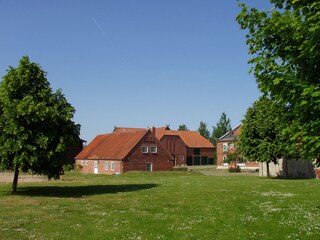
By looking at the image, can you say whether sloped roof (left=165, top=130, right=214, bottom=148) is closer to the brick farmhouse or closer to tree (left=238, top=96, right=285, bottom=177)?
the brick farmhouse

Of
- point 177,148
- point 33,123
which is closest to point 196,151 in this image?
point 177,148

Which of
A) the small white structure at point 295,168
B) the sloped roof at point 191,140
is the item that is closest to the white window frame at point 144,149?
the small white structure at point 295,168

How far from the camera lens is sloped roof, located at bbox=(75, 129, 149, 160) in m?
65.2

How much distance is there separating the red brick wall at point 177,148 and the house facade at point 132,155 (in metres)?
28.3

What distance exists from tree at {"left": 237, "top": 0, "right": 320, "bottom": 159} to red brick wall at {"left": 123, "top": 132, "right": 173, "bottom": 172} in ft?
176

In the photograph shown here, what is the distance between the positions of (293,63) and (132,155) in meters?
55.2

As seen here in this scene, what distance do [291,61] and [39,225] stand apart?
38.6ft

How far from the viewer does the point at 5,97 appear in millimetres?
27078

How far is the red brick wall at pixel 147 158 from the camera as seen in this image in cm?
6369

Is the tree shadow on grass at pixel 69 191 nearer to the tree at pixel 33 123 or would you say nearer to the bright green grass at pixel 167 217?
the tree at pixel 33 123

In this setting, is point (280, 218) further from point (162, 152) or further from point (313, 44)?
point (162, 152)

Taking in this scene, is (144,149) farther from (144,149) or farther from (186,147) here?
(186,147)

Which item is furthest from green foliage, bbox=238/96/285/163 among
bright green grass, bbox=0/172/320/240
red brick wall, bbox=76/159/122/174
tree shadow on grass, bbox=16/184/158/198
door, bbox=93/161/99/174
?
door, bbox=93/161/99/174

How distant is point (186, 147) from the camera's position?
103625 millimetres
